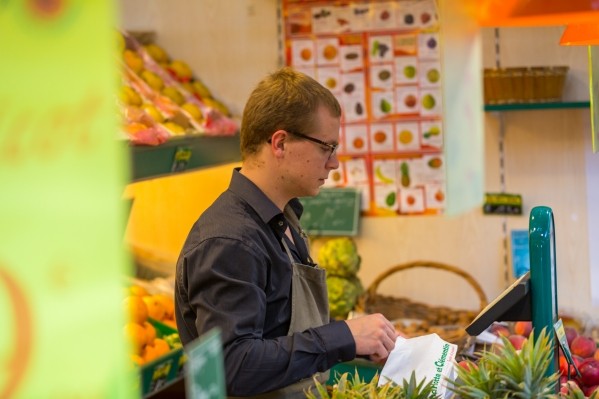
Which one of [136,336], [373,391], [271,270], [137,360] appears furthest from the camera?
[136,336]

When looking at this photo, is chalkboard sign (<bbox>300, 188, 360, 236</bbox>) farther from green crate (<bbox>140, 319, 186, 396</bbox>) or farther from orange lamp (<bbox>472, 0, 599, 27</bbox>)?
orange lamp (<bbox>472, 0, 599, 27</bbox>)

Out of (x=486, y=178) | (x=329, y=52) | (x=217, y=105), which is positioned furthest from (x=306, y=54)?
(x=486, y=178)

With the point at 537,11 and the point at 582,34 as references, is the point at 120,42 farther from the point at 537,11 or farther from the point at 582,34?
the point at 537,11

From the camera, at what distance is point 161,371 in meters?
3.62

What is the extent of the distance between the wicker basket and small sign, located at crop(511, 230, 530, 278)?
0.27 meters

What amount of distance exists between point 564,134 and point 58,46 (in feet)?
14.5

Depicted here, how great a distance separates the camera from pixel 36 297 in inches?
34.9

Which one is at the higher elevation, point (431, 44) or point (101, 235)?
point (431, 44)

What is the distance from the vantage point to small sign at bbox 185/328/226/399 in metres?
1.31

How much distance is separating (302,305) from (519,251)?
2775 mm

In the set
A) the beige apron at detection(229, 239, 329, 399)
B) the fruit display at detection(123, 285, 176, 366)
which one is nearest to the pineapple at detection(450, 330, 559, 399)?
the beige apron at detection(229, 239, 329, 399)

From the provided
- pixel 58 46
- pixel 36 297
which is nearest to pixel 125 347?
pixel 36 297

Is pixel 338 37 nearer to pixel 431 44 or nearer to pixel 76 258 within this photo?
pixel 431 44

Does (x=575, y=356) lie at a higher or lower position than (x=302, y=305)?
lower
